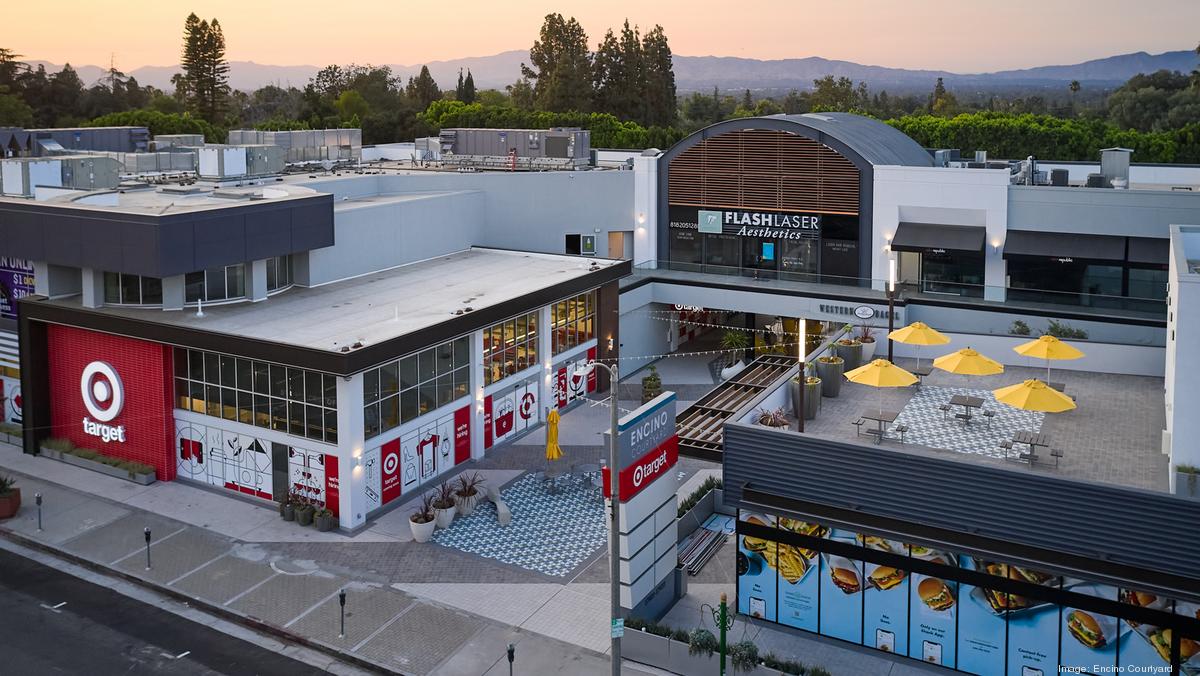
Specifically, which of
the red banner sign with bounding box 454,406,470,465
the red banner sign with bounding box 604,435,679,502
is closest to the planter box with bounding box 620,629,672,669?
the red banner sign with bounding box 604,435,679,502

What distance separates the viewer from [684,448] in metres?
36.0

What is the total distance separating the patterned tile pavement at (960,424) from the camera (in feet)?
88.9

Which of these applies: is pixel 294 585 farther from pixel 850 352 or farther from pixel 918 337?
pixel 918 337

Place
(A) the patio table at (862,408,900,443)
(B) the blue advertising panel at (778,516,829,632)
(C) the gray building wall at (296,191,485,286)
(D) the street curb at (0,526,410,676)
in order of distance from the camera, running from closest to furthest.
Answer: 1. (D) the street curb at (0,526,410,676)
2. (B) the blue advertising panel at (778,516,829,632)
3. (A) the patio table at (862,408,900,443)
4. (C) the gray building wall at (296,191,485,286)

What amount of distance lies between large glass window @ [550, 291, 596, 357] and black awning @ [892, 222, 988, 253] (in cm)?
1211

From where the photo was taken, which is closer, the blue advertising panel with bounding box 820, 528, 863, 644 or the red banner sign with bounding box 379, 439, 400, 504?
the blue advertising panel with bounding box 820, 528, 863, 644

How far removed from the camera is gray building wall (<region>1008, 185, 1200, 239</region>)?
129 ft

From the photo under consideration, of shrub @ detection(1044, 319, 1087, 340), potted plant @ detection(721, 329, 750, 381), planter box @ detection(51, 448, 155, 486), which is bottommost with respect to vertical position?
planter box @ detection(51, 448, 155, 486)

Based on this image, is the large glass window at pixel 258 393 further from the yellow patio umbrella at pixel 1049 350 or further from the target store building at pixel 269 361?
the yellow patio umbrella at pixel 1049 350

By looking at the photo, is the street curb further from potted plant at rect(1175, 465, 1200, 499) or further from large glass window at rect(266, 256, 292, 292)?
potted plant at rect(1175, 465, 1200, 499)

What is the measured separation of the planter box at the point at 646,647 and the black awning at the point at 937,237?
2421cm

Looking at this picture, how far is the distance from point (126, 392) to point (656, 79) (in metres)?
89.7

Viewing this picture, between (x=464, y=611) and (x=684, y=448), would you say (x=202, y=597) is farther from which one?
(x=684, y=448)

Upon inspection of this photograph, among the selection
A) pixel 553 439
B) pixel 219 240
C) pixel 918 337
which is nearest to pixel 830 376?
pixel 918 337
